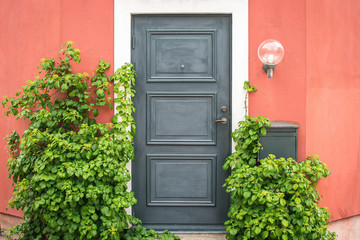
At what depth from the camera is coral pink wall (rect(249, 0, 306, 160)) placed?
3311 millimetres

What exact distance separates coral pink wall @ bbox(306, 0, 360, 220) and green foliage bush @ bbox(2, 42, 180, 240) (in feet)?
6.25

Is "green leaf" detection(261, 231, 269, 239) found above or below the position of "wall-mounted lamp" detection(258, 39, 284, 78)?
below

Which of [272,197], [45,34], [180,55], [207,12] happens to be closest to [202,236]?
[272,197]

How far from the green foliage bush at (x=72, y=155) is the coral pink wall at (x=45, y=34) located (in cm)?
15

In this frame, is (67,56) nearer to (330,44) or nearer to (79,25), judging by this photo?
(79,25)

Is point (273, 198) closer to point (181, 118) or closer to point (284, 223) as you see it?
point (284, 223)

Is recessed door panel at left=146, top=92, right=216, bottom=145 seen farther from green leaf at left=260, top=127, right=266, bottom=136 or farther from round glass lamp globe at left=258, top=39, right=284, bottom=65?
round glass lamp globe at left=258, top=39, right=284, bottom=65

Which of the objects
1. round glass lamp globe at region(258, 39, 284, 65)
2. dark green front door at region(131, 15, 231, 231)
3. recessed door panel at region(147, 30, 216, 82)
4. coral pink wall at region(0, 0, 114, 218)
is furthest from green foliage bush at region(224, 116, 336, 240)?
coral pink wall at region(0, 0, 114, 218)

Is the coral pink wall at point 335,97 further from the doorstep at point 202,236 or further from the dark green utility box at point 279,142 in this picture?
the doorstep at point 202,236

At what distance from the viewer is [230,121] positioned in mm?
3404

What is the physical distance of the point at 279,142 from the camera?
3.17 meters

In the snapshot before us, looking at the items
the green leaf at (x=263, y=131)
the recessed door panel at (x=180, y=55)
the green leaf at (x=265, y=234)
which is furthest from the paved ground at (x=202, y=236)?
the recessed door panel at (x=180, y=55)

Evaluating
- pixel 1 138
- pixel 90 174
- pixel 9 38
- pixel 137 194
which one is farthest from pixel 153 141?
pixel 9 38

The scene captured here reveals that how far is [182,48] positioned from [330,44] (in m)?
1.64
